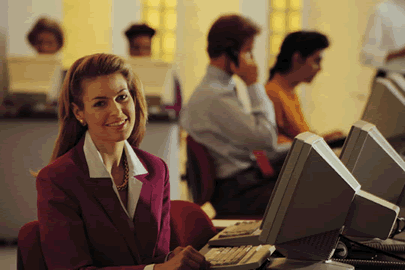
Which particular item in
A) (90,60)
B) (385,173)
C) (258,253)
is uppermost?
(90,60)

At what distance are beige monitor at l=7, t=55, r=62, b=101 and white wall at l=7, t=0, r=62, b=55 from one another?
408 millimetres

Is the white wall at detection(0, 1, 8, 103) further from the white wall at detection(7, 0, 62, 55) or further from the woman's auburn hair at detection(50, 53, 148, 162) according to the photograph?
the woman's auburn hair at detection(50, 53, 148, 162)

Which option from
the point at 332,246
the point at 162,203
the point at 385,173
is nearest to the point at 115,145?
the point at 162,203

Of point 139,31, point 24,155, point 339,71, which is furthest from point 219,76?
point 339,71

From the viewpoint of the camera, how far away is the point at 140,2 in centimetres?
700

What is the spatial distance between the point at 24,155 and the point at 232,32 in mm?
1798

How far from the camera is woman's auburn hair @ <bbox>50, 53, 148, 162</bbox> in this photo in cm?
102

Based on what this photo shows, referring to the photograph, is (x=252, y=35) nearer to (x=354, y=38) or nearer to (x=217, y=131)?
(x=217, y=131)

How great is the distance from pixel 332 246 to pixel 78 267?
434 mm

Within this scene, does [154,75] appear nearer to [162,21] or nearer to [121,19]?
[121,19]

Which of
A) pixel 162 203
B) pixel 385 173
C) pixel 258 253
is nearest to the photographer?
pixel 258 253

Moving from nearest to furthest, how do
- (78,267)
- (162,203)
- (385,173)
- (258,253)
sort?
(78,267) < (258,253) < (162,203) < (385,173)

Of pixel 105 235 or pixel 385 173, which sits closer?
pixel 105 235

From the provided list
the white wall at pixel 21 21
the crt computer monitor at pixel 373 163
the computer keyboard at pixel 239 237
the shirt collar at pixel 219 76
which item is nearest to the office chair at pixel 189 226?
the computer keyboard at pixel 239 237
